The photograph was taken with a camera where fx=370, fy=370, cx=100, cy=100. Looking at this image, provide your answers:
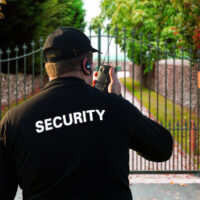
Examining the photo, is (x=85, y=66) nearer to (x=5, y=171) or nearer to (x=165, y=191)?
(x=5, y=171)

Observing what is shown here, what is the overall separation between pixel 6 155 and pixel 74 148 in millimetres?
335

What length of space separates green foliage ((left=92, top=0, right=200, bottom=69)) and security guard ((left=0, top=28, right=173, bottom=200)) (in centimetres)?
464

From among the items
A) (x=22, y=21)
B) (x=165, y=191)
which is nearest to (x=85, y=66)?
(x=165, y=191)

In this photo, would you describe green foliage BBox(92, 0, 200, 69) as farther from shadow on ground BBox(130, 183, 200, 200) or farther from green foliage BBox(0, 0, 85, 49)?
green foliage BBox(0, 0, 85, 49)

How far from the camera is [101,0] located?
23031 millimetres

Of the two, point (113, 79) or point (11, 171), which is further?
point (113, 79)

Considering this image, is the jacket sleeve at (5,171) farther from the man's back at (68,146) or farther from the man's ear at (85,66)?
the man's ear at (85,66)

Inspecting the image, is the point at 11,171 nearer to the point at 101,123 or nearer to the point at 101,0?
the point at 101,123

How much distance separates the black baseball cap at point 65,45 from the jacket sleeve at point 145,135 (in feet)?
1.05

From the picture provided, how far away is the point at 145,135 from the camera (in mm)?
1691

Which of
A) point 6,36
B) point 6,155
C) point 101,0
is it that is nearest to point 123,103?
point 6,155

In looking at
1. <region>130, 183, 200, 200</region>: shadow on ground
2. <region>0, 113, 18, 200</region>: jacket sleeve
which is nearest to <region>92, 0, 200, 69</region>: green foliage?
<region>130, 183, 200, 200</region>: shadow on ground

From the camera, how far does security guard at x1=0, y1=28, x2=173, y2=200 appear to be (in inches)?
61.1

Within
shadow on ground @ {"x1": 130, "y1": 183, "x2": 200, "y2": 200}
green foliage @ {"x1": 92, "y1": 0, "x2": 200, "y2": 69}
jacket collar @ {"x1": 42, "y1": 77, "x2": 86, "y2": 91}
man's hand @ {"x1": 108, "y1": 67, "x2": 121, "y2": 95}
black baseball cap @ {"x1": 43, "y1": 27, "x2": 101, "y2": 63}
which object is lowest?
shadow on ground @ {"x1": 130, "y1": 183, "x2": 200, "y2": 200}
